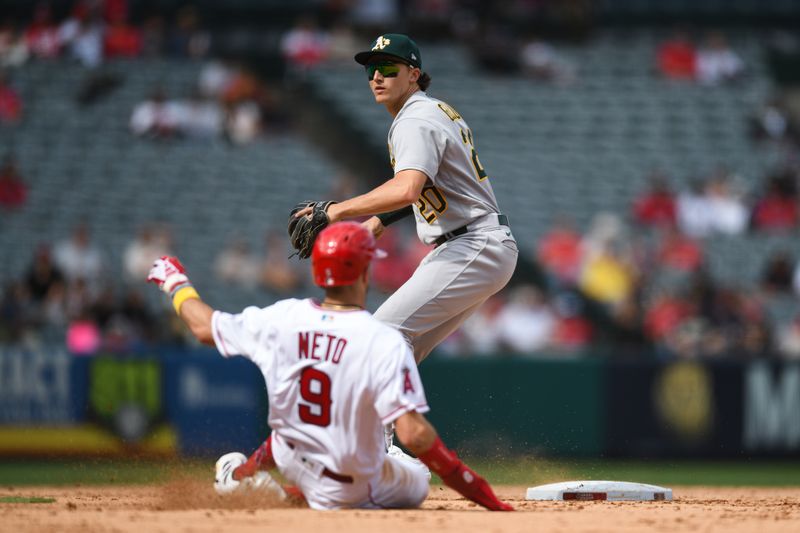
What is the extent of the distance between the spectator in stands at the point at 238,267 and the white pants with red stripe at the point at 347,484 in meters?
8.91

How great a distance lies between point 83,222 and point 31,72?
3.51 meters

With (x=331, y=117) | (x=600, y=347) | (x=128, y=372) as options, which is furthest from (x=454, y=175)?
(x=331, y=117)

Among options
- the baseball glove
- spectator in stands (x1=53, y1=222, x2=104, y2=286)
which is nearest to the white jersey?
the baseball glove

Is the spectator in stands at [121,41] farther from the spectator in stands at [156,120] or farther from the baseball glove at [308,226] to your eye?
the baseball glove at [308,226]

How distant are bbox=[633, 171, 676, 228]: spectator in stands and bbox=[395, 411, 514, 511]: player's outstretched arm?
11.0 meters

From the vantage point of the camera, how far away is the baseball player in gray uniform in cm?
625

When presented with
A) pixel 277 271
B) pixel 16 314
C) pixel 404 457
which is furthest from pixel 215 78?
pixel 404 457

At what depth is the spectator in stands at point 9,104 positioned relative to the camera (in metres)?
16.8

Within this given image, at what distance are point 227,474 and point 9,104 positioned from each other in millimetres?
12206

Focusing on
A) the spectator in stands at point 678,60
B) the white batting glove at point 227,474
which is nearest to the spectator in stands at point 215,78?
the spectator in stands at point 678,60

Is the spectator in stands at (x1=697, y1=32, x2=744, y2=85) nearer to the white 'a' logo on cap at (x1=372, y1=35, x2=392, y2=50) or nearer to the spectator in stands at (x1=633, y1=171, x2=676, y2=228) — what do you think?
the spectator in stands at (x1=633, y1=171, x2=676, y2=228)

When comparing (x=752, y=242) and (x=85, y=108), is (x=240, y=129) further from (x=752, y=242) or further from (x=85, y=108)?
(x=752, y=242)

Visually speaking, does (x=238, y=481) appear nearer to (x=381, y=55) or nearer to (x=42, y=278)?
(x=381, y=55)

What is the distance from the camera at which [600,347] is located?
47.3ft
